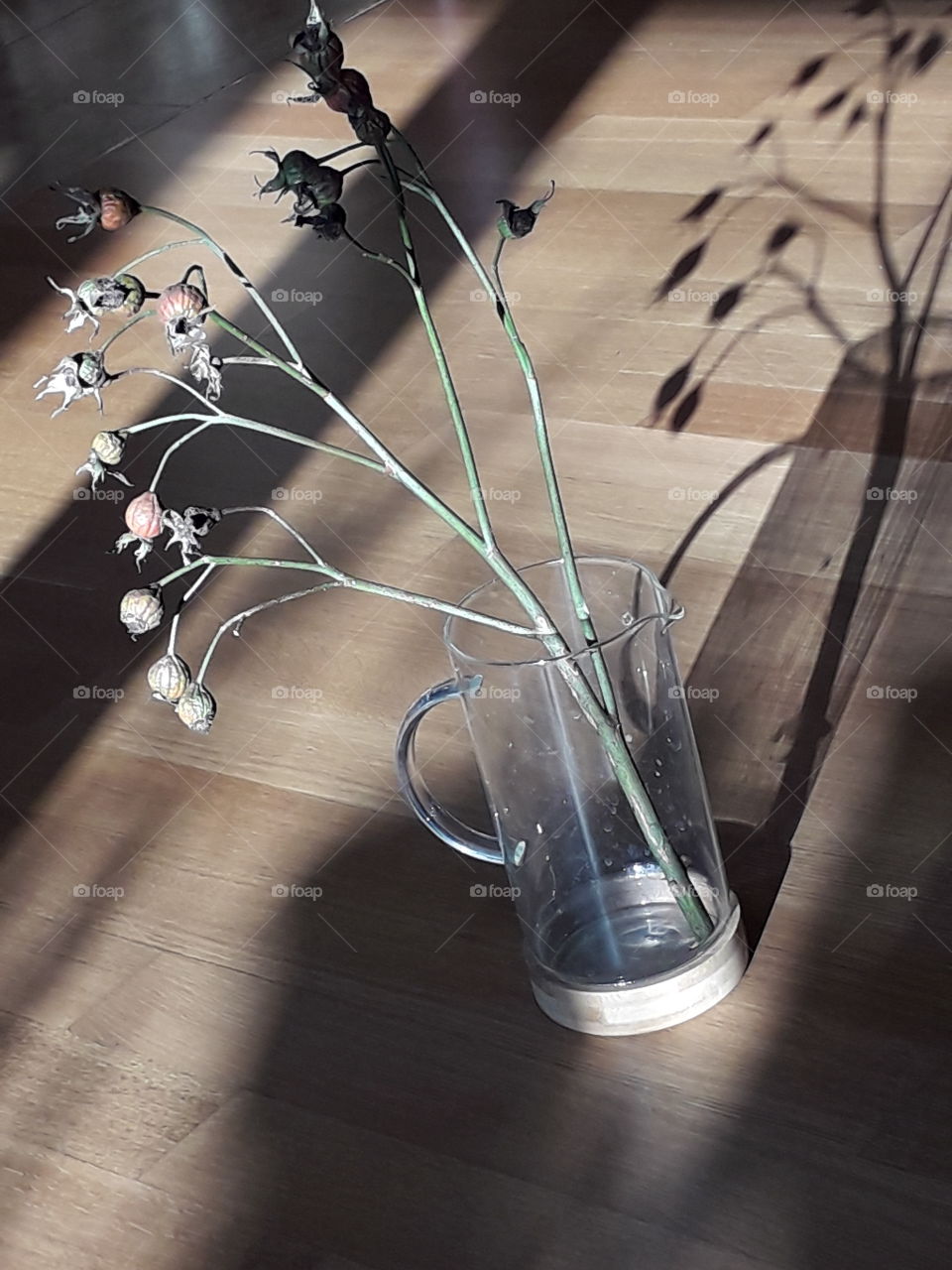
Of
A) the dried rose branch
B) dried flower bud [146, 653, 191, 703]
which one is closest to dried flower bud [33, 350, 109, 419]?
the dried rose branch

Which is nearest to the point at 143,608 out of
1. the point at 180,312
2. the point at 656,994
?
the point at 180,312

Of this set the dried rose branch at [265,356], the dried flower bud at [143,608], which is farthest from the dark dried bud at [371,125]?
the dried flower bud at [143,608]

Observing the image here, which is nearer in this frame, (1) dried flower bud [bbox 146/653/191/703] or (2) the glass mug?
(1) dried flower bud [bbox 146/653/191/703]

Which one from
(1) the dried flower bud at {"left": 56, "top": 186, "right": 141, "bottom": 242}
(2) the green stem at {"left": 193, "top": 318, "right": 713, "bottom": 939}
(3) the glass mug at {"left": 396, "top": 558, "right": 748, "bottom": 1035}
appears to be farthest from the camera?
(3) the glass mug at {"left": 396, "top": 558, "right": 748, "bottom": 1035}

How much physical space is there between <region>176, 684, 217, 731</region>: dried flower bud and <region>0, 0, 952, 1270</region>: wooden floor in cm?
31

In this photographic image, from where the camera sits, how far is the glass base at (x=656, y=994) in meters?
0.85

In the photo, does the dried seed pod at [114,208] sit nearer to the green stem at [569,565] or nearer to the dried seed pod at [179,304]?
the dried seed pod at [179,304]

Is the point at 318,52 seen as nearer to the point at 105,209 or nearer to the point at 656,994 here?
the point at 105,209

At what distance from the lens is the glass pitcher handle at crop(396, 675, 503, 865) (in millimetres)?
815

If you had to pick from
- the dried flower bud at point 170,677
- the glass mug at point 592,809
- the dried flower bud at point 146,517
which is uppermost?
the dried flower bud at point 146,517

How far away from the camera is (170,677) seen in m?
0.66

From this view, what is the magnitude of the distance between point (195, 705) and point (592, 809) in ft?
0.87

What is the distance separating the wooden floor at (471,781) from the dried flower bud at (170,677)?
325 mm

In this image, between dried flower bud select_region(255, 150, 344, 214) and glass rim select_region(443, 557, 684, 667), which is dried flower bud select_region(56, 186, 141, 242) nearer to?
dried flower bud select_region(255, 150, 344, 214)
